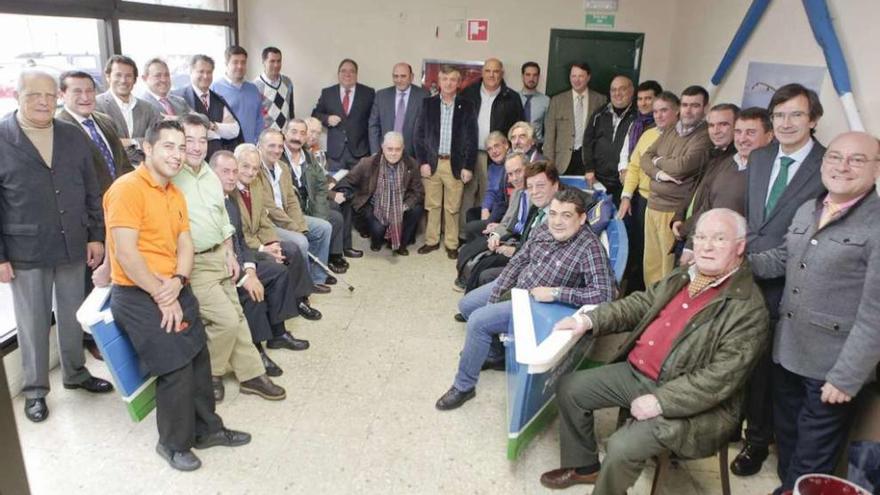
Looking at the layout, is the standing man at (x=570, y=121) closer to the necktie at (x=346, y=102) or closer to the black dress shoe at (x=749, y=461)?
the necktie at (x=346, y=102)

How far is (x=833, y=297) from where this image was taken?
2008mm

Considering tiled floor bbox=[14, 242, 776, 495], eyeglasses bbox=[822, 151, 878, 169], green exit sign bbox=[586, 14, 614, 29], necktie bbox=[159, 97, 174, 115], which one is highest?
green exit sign bbox=[586, 14, 614, 29]

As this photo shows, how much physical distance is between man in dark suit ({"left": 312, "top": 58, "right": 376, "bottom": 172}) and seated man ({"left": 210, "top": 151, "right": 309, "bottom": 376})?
222 cm

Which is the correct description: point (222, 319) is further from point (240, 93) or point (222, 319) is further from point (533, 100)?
point (533, 100)

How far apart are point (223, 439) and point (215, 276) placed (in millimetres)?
772

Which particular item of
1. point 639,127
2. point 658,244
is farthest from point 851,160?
point 639,127

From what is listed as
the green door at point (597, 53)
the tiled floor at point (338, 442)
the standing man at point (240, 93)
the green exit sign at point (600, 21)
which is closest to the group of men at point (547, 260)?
the tiled floor at point (338, 442)

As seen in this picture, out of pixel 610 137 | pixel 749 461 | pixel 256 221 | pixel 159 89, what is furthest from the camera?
pixel 610 137

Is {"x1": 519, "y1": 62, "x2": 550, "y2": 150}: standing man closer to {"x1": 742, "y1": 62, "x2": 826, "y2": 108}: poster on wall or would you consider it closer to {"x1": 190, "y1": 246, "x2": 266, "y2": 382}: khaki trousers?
{"x1": 742, "y1": 62, "x2": 826, "y2": 108}: poster on wall

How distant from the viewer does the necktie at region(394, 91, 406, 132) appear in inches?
209

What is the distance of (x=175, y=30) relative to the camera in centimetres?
480

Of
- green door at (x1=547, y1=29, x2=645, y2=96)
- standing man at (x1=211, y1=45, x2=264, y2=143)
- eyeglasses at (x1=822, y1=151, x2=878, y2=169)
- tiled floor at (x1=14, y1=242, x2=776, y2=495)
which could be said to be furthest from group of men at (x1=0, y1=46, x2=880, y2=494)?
green door at (x1=547, y1=29, x2=645, y2=96)

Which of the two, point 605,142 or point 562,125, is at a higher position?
point 562,125

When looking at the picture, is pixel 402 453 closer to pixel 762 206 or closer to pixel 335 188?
pixel 762 206
